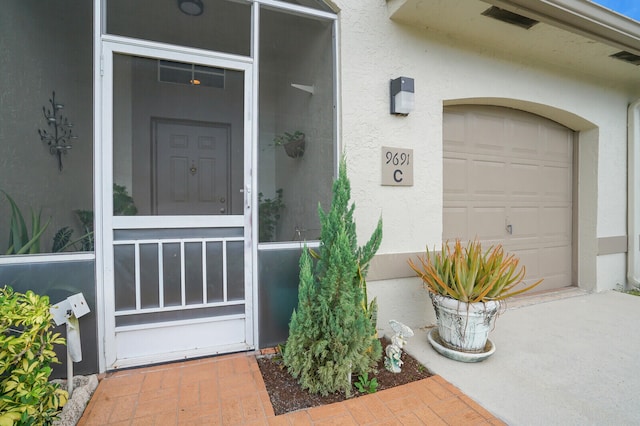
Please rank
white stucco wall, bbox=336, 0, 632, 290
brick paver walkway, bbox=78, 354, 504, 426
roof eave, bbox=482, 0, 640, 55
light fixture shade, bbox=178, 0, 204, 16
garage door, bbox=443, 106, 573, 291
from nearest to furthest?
brick paver walkway, bbox=78, 354, 504, 426 < light fixture shade, bbox=178, 0, 204, 16 < roof eave, bbox=482, 0, 640, 55 < white stucco wall, bbox=336, 0, 632, 290 < garage door, bbox=443, 106, 573, 291

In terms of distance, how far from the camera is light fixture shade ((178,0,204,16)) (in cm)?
227

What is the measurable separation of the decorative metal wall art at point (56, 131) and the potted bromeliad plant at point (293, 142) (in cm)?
146

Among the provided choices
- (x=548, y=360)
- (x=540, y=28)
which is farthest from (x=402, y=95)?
(x=548, y=360)

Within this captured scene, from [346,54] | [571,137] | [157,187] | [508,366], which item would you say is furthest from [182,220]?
[571,137]

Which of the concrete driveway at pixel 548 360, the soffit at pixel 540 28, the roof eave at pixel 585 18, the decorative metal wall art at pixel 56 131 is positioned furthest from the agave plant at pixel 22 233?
the roof eave at pixel 585 18

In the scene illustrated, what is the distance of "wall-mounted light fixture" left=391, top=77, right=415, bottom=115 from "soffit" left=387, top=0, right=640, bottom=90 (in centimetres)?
61

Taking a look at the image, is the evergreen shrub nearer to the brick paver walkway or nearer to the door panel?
the brick paver walkway

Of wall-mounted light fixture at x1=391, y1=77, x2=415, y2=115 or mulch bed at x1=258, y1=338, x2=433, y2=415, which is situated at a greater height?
wall-mounted light fixture at x1=391, y1=77, x2=415, y2=115

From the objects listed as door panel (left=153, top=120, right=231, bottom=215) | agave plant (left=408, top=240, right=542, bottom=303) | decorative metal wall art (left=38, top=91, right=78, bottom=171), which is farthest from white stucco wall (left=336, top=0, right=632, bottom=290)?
decorative metal wall art (left=38, top=91, right=78, bottom=171)

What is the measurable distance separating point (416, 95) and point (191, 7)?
206 cm

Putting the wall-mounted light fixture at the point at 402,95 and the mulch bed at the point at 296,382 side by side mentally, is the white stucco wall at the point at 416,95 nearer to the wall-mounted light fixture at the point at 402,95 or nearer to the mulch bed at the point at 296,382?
the wall-mounted light fixture at the point at 402,95

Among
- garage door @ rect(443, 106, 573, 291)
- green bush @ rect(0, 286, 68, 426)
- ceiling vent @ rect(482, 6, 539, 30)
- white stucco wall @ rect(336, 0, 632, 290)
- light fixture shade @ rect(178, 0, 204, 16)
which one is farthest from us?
garage door @ rect(443, 106, 573, 291)

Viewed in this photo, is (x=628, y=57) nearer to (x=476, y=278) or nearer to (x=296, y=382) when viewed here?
(x=476, y=278)

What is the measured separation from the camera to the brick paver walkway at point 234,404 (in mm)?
1599
